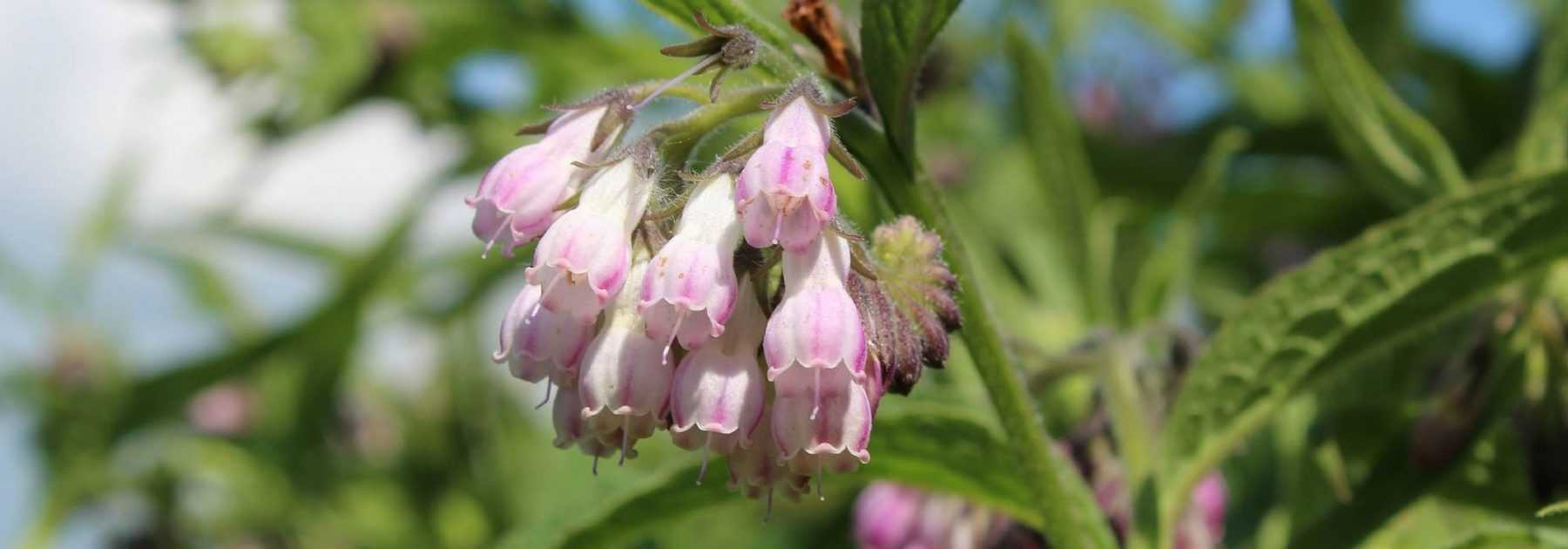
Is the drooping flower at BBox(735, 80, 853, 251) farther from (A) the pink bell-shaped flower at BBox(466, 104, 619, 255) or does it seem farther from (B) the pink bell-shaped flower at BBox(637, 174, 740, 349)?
(A) the pink bell-shaped flower at BBox(466, 104, 619, 255)

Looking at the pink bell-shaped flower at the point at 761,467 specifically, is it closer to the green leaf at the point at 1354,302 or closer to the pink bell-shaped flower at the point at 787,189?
the pink bell-shaped flower at the point at 787,189

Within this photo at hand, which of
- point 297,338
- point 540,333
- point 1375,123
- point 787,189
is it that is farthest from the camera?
point 297,338

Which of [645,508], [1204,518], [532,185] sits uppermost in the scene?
[532,185]

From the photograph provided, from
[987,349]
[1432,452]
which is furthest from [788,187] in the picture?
[1432,452]

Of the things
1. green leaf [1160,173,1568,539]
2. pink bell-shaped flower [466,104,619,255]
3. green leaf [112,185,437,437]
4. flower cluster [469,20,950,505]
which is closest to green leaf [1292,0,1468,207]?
green leaf [1160,173,1568,539]

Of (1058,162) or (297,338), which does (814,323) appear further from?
(297,338)

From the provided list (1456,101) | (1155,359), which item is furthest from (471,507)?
(1456,101)

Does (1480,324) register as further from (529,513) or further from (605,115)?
(529,513)

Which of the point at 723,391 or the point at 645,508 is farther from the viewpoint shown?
the point at 645,508
